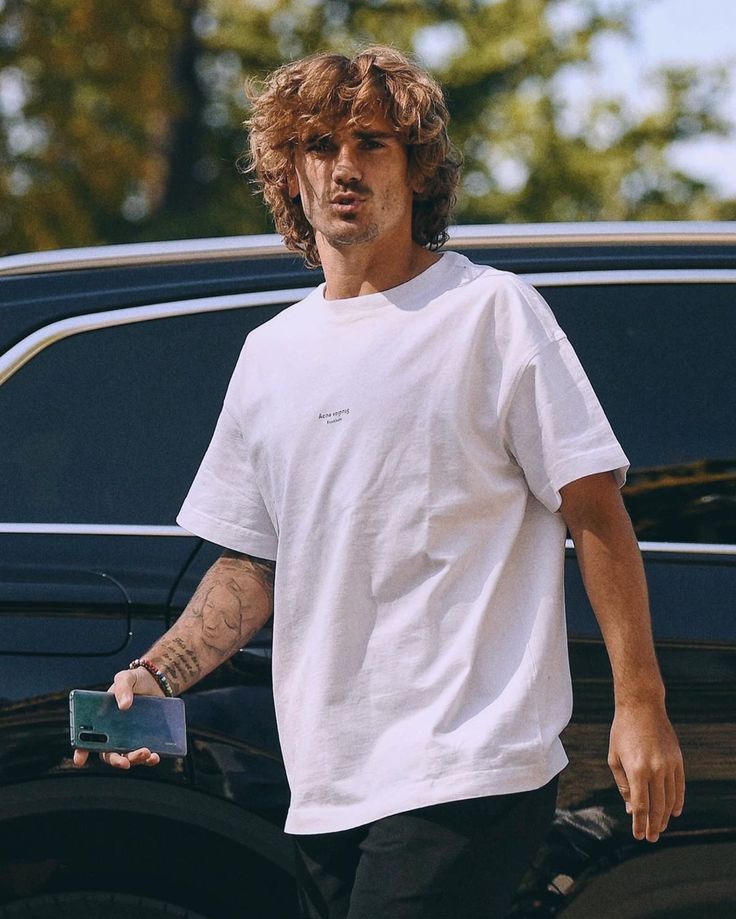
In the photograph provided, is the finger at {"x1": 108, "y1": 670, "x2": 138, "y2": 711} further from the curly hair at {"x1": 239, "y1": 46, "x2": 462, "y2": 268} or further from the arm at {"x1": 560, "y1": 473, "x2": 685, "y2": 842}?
the curly hair at {"x1": 239, "y1": 46, "x2": 462, "y2": 268}

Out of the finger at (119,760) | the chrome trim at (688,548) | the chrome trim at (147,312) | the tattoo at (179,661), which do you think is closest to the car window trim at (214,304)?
the chrome trim at (147,312)

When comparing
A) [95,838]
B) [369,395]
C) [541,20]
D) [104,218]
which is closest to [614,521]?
[369,395]

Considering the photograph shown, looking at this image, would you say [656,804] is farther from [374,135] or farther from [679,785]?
[374,135]

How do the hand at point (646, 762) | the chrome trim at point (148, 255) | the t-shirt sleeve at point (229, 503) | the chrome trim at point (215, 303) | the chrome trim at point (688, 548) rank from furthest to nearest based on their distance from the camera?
the chrome trim at point (148, 255)
the chrome trim at point (215, 303)
the chrome trim at point (688, 548)
the t-shirt sleeve at point (229, 503)
the hand at point (646, 762)

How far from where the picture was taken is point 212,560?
7.64 feet

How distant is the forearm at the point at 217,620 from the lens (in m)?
2.13

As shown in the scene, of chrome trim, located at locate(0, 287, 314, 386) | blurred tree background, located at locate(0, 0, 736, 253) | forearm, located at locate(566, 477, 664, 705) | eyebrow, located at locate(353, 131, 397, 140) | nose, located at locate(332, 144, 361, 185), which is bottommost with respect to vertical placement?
blurred tree background, located at locate(0, 0, 736, 253)

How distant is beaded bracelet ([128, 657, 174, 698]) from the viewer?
2.11 meters

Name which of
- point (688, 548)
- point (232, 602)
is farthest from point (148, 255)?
point (688, 548)

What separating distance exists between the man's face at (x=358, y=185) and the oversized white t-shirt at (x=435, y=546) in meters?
0.13

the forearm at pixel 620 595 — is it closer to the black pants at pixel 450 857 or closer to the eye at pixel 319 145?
the black pants at pixel 450 857

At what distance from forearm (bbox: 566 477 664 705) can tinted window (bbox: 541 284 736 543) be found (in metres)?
0.43

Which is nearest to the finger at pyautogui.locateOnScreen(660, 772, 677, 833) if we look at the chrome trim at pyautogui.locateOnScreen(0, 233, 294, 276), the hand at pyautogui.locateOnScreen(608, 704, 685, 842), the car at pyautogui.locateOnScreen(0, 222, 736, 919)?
the hand at pyautogui.locateOnScreen(608, 704, 685, 842)

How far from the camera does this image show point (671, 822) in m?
2.14
